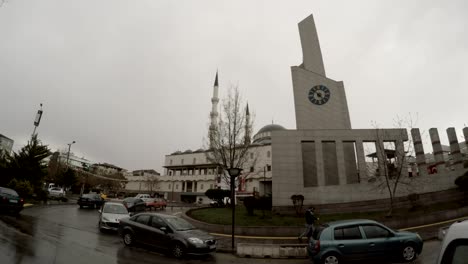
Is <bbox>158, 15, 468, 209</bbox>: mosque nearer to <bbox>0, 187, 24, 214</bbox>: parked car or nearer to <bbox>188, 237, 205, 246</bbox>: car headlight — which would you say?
<bbox>188, 237, 205, 246</bbox>: car headlight

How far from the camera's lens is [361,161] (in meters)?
21.2

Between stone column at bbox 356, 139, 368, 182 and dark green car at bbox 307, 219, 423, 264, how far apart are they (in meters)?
12.7

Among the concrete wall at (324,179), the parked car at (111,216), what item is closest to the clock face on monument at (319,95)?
Result: the concrete wall at (324,179)

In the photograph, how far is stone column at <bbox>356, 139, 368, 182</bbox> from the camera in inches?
822

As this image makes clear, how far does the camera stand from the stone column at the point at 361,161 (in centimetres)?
2088

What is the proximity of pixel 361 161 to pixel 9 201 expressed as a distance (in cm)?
2563

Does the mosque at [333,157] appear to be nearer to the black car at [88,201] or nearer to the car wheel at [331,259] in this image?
the car wheel at [331,259]

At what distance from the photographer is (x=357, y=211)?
63.7ft

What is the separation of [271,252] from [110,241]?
7.56 meters

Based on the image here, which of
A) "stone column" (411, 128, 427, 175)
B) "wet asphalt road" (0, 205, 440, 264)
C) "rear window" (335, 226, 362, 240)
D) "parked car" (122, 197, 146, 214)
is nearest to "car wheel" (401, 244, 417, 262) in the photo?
"wet asphalt road" (0, 205, 440, 264)

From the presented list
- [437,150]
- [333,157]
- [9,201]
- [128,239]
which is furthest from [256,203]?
[9,201]

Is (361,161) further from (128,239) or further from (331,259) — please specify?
(128,239)

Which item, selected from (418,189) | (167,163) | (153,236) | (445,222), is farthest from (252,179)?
(153,236)

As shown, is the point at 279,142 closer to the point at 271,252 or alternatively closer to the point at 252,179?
the point at 271,252
